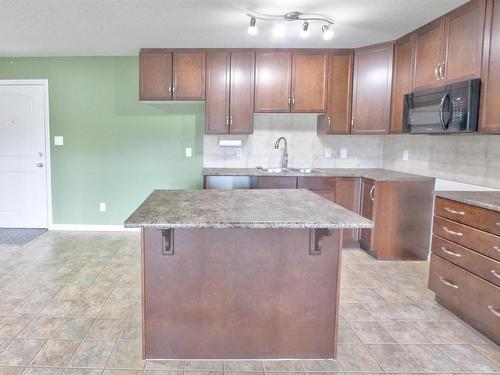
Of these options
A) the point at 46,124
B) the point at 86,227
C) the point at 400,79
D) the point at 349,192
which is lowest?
the point at 86,227

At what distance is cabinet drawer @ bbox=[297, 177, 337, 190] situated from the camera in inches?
154

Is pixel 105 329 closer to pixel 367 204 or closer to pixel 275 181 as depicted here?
pixel 275 181

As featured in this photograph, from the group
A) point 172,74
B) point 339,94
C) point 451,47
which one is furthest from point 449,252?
point 172,74

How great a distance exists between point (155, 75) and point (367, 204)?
2.69 metres

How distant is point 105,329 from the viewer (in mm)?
2344

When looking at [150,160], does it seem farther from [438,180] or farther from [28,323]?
[438,180]

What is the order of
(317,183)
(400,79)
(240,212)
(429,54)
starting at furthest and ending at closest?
(317,183), (400,79), (429,54), (240,212)

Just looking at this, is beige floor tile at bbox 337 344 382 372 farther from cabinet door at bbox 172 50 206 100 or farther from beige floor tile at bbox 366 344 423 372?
cabinet door at bbox 172 50 206 100

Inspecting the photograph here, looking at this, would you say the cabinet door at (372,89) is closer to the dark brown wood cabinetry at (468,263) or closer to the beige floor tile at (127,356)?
the dark brown wood cabinetry at (468,263)

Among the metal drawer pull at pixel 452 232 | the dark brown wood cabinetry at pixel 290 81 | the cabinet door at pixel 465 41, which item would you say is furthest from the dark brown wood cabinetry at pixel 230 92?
the metal drawer pull at pixel 452 232

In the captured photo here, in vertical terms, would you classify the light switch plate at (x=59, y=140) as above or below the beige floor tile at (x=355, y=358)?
above

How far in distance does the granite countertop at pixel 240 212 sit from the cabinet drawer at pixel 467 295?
3.42 ft

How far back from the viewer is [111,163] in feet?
15.6

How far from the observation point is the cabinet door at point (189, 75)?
4066 mm
